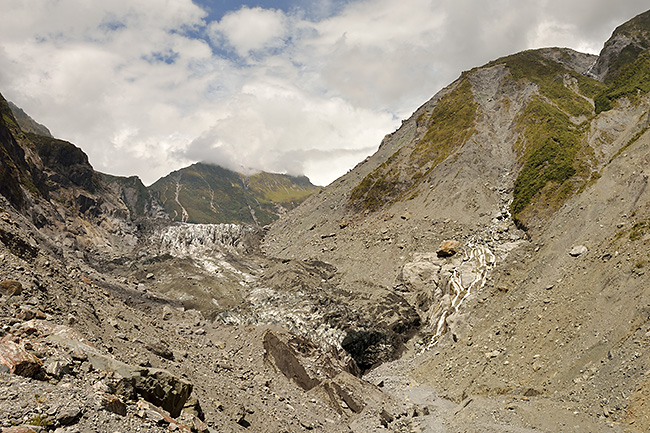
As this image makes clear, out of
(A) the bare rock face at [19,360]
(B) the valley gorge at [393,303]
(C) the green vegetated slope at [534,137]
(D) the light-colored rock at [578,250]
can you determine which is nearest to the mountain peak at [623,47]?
(C) the green vegetated slope at [534,137]

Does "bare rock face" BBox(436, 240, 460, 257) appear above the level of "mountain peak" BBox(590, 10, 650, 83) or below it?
below

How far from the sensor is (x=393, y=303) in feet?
133

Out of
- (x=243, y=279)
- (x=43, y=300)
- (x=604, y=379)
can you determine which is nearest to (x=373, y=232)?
(x=243, y=279)

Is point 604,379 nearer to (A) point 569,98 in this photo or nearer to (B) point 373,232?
(B) point 373,232

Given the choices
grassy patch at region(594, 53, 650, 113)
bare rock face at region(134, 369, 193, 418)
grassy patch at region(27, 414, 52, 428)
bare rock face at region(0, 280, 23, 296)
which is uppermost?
grassy patch at region(594, 53, 650, 113)

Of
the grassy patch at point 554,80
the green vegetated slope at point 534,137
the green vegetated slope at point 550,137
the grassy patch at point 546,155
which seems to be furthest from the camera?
the grassy patch at point 554,80

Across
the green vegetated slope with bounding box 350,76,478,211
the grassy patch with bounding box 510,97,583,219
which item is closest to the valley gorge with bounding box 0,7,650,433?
the grassy patch with bounding box 510,97,583,219

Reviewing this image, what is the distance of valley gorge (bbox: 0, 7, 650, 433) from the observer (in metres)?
12.9

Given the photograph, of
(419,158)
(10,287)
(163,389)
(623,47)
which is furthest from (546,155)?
(623,47)

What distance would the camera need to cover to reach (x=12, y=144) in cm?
7112

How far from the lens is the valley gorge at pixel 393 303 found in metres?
12.9

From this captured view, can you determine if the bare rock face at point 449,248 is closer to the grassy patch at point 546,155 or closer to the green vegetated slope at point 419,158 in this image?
the grassy patch at point 546,155

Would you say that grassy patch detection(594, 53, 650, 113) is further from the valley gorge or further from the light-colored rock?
the light-colored rock

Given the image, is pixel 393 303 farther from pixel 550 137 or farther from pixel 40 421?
pixel 550 137
